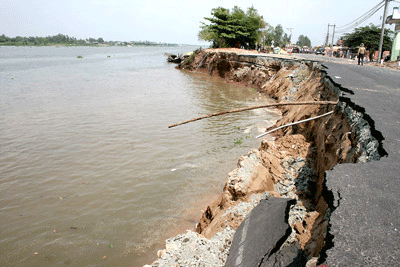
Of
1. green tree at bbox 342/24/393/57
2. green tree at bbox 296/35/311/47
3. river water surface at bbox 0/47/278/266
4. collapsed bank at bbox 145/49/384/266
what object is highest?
green tree at bbox 296/35/311/47

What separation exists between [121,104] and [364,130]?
14.0m

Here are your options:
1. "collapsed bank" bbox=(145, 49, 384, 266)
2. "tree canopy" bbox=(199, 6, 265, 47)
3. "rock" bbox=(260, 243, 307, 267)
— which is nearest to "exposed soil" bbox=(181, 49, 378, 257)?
"collapsed bank" bbox=(145, 49, 384, 266)

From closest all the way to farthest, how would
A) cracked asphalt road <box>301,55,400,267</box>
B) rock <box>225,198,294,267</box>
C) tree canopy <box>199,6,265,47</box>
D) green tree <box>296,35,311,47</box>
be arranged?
cracked asphalt road <box>301,55,400,267</box> → rock <box>225,198,294,267</box> → tree canopy <box>199,6,265,47</box> → green tree <box>296,35,311,47</box>

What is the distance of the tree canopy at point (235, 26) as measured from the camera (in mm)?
36969

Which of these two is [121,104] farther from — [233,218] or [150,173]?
[233,218]

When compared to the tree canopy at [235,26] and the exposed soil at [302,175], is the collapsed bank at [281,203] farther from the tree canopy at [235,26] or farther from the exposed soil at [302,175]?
the tree canopy at [235,26]

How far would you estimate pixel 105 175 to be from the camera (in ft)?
24.1

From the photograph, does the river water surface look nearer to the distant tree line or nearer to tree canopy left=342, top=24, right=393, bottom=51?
the distant tree line

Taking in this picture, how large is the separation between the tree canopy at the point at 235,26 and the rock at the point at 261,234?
3609cm

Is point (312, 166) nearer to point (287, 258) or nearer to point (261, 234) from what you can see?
point (261, 234)

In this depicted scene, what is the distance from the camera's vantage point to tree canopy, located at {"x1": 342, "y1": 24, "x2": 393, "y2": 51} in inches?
1572

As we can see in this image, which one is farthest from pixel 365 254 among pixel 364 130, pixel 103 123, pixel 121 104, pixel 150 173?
pixel 121 104

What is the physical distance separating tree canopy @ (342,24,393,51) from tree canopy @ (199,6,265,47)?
15.9m

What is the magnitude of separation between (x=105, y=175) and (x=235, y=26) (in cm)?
3449
